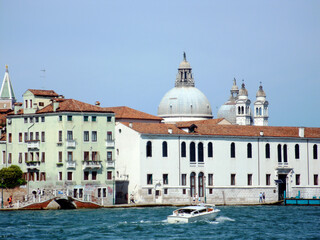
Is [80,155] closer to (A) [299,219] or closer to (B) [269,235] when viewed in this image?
(A) [299,219]

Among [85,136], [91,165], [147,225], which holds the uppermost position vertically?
[85,136]

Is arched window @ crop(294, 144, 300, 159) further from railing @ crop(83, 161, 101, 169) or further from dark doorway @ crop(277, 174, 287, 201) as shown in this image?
railing @ crop(83, 161, 101, 169)

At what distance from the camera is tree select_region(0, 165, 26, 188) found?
77.9 meters

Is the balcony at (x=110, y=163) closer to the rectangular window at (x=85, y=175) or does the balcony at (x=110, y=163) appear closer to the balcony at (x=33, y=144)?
the rectangular window at (x=85, y=175)

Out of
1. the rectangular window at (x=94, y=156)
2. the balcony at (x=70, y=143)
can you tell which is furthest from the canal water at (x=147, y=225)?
the balcony at (x=70, y=143)

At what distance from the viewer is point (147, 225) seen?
6100 cm

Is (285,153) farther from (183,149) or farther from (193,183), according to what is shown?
(183,149)

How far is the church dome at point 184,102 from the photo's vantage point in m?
124

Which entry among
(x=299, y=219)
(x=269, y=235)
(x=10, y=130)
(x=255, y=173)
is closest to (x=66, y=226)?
(x=269, y=235)

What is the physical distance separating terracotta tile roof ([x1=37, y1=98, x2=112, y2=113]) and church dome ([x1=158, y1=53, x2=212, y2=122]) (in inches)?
1703

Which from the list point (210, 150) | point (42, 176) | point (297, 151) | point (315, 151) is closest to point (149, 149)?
point (210, 150)

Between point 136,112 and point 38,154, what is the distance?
14.8 m

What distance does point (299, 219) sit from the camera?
6706cm

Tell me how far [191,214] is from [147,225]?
135 inches
